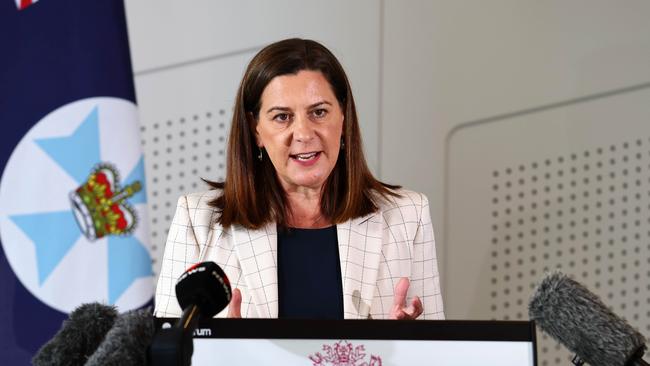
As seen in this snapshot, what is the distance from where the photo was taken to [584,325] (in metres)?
1.13

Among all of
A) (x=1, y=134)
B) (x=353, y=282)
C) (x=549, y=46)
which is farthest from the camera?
(x=549, y=46)

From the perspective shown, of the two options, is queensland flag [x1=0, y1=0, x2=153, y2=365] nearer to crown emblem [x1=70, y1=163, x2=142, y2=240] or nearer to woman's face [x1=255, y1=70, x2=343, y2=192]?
crown emblem [x1=70, y1=163, x2=142, y2=240]

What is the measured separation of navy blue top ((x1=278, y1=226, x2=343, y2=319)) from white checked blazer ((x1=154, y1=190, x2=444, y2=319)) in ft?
0.09

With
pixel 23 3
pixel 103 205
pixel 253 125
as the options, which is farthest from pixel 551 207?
pixel 23 3

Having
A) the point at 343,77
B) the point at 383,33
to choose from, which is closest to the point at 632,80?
the point at 383,33

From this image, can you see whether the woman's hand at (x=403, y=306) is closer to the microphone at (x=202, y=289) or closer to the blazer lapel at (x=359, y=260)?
the blazer lapel at (x=359, y=260)

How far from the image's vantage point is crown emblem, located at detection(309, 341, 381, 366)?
4.42 feet

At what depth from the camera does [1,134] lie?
9.03ft

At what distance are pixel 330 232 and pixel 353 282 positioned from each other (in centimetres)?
17

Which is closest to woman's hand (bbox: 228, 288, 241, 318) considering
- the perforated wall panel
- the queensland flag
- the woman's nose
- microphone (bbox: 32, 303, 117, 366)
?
the woman's nose

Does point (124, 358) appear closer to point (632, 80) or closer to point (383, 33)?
point (383, 33)

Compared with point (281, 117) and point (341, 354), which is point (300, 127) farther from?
point (341, 354)

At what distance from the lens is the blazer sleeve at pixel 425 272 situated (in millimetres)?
2227

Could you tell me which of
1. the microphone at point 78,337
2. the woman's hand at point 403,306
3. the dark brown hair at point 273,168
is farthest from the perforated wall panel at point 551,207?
the microphone at point 78,337
